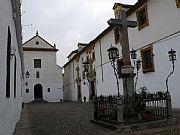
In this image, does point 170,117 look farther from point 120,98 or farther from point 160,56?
point 160,56

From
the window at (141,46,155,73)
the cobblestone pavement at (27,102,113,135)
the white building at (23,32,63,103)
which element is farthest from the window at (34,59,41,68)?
the cobblestone pavement at (27,102,113,135)

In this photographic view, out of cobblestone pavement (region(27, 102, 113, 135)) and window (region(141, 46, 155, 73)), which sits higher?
window (region(141, 46, 155, 73))

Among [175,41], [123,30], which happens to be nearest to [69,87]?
[175,41]

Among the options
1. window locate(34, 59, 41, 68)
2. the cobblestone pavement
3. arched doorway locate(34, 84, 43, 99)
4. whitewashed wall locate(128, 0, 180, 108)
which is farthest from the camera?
window locate(34, 59, 41, 68)

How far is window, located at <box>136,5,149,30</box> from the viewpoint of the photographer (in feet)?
51.6

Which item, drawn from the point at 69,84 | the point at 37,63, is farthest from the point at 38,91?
the point at 69,84

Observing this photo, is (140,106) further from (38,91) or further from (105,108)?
(38,91)

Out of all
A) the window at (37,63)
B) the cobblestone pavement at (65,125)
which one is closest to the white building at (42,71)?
the window at (37,63)

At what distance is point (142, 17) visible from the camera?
16328 mm

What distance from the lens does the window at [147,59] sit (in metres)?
15.4

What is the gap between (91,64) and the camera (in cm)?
2750

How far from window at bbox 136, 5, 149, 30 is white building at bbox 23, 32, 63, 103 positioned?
964 inches

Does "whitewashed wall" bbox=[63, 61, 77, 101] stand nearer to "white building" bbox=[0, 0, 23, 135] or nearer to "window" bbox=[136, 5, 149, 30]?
"window" bbox=[136, 5, 149, 30]

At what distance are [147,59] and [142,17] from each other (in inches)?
113
